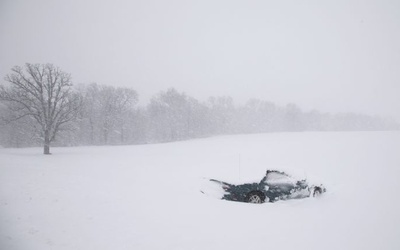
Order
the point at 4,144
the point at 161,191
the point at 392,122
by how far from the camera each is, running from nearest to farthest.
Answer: the point at 161,191, the point at 4,144, the point at 392,122

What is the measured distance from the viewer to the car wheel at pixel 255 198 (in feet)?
28.1

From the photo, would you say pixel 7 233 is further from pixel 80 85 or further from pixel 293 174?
pixel 80 85

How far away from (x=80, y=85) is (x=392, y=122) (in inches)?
5336

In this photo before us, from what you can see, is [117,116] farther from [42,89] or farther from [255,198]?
[255,198]

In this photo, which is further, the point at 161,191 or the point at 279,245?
the point at 161,191

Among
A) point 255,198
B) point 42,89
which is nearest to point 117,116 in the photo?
point 42,89

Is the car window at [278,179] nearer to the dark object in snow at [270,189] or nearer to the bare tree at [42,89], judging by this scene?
the dark object in snow at [270,189]

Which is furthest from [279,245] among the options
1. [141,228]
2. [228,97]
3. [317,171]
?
[228,97]

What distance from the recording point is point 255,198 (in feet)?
28.2

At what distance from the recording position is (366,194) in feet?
32.0

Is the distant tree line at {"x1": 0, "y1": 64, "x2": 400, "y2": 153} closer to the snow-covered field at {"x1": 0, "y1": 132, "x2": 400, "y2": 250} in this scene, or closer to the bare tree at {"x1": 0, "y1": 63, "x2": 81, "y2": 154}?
the bare tree at {"x1": 0, "y1": 63, "x2": 81, "y2": 154}

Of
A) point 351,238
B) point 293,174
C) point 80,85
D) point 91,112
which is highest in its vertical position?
point 80,85

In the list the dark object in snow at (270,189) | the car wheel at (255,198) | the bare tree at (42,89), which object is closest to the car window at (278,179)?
the dark object in snow at (270,189)

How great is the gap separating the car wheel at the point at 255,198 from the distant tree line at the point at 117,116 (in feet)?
78.8
